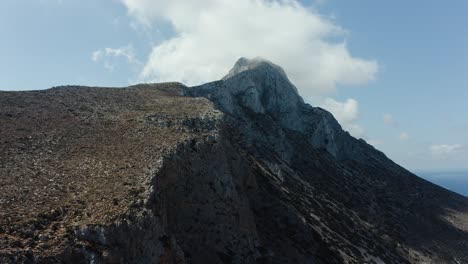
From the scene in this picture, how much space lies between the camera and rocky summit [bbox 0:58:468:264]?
78.4 ft

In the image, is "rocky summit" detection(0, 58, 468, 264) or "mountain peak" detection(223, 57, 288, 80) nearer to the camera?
"rocky summit" detection(0, 58, 468, 264)

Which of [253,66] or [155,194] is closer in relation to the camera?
[155,194]

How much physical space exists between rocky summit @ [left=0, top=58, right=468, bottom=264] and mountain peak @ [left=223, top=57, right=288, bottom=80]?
3671cm

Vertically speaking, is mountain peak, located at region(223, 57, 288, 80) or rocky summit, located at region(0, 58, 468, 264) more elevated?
mountain peak, located at region(223, 57, 288, 80)

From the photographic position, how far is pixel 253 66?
127750mm

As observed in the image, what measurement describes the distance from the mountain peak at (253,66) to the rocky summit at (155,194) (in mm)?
36707

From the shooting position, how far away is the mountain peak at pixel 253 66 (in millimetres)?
124594

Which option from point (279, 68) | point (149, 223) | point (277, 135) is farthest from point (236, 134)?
point (279, 68)

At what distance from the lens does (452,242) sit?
97562mm

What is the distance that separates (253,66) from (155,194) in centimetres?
10123

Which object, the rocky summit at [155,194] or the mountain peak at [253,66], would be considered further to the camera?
the mountain peak at [253,66]

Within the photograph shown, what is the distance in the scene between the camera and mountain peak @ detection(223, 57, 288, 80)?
4905 inches

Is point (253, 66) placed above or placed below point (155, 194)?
above

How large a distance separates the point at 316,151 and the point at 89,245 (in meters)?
96.5
